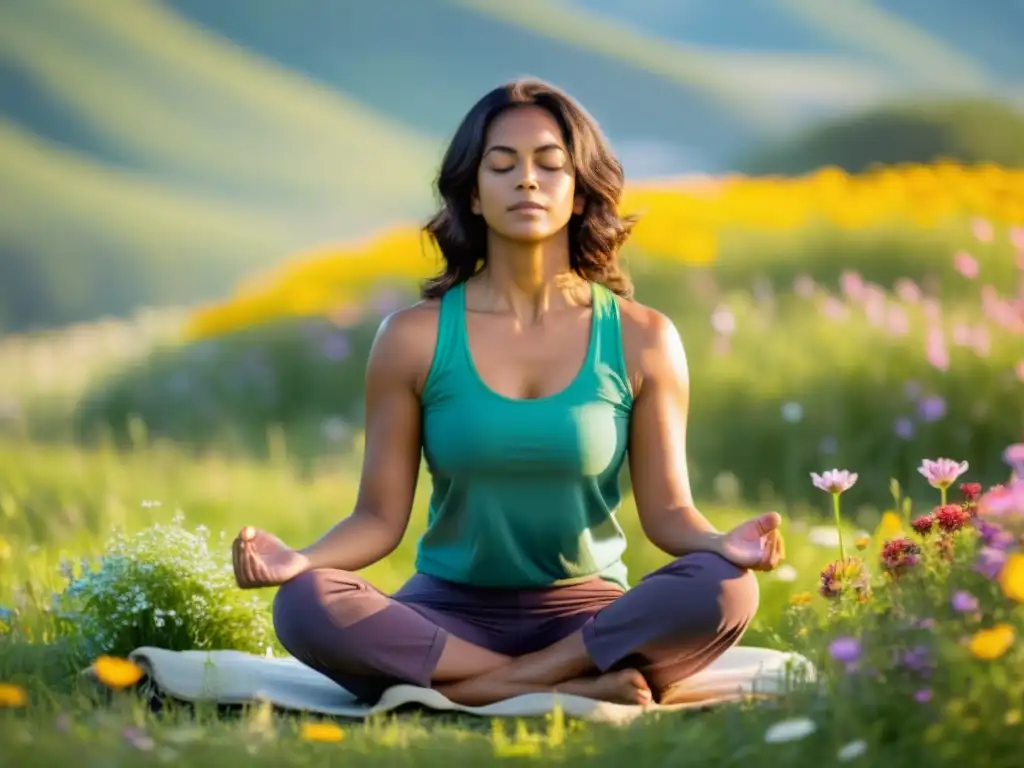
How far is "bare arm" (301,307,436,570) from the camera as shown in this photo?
389 cm

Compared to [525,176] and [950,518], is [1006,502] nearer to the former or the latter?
[950,518]

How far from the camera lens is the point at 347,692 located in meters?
3.88

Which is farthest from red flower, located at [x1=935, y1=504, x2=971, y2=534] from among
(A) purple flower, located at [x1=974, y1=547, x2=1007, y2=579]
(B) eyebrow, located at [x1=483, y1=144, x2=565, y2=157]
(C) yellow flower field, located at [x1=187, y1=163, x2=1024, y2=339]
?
(C) yellow flower field, located at [x1=187, y1=163, x2=1024, y2=339]

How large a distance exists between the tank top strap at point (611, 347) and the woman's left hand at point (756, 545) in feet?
1.68

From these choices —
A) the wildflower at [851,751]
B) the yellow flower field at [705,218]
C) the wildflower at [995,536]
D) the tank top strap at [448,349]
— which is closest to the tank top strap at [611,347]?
the tank top strap at [448,349]

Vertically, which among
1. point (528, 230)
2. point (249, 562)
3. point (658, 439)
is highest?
point (528, 230)

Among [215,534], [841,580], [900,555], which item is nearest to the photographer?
[900,555]

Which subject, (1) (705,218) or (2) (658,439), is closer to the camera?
(2) (658,439)

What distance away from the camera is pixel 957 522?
3.58m

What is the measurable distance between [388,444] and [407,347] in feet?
0.82

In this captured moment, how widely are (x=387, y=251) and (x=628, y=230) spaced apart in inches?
304

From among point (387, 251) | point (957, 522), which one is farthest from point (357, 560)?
point (387, 251)

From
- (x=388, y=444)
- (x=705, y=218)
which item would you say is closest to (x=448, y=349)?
(x=388, y=444)

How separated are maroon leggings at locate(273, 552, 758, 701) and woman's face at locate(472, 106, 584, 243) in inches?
35.2
